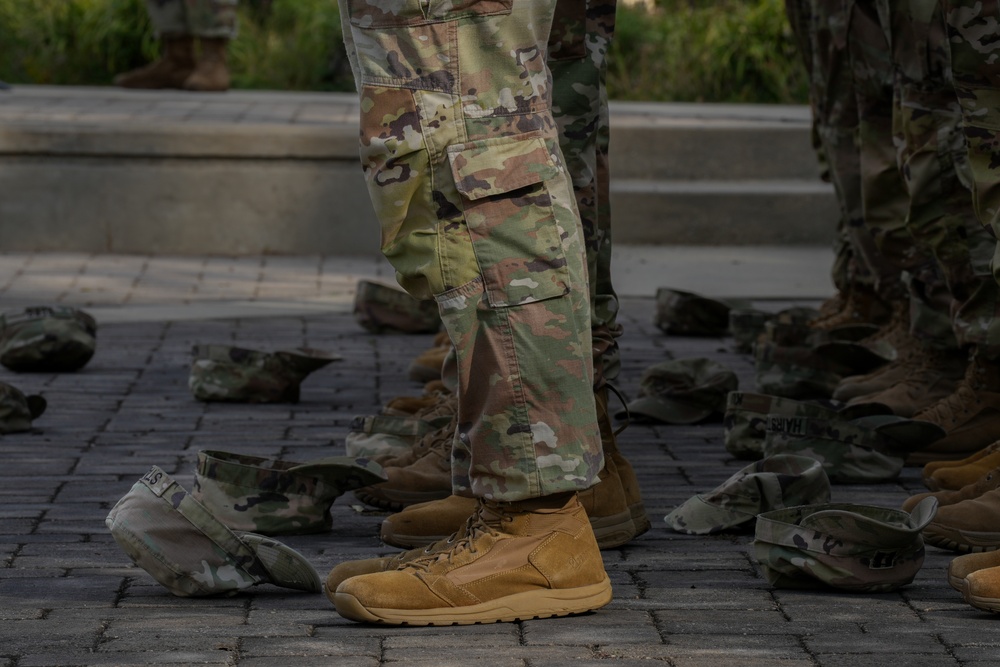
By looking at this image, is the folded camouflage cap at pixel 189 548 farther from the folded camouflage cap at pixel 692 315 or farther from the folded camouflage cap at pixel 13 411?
the folded camouflage cap at pixel 692 315

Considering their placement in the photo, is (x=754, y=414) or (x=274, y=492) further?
(x=754, y=414)

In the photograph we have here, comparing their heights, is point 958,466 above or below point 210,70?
above

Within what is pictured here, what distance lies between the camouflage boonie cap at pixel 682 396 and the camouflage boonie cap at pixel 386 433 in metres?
0.89

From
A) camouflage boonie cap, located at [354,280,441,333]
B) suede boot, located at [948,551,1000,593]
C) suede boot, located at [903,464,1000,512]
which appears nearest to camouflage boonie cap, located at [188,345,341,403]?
camouflage boonie cap, located at [354,280,441,333]

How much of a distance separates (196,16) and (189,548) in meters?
8.39

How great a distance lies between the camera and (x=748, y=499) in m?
3.42

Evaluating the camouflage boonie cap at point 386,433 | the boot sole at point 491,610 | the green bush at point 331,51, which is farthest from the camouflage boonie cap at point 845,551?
the green bush at point 331,51

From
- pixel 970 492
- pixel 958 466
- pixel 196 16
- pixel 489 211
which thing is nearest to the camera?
pixel 489 211

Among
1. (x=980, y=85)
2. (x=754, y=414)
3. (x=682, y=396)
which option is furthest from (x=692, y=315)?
(x=980, y=85)

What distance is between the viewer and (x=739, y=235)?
883 centimetres

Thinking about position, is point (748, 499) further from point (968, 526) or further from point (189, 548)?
point (189, 548)

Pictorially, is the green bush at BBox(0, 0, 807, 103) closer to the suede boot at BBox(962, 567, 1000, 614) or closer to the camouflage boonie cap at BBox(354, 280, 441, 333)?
the camouflage boonie cap at BBox(354, 280, 441, 333)

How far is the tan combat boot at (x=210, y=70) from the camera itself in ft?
36.6

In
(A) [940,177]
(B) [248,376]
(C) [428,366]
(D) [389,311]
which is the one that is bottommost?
(D) [389,311]
